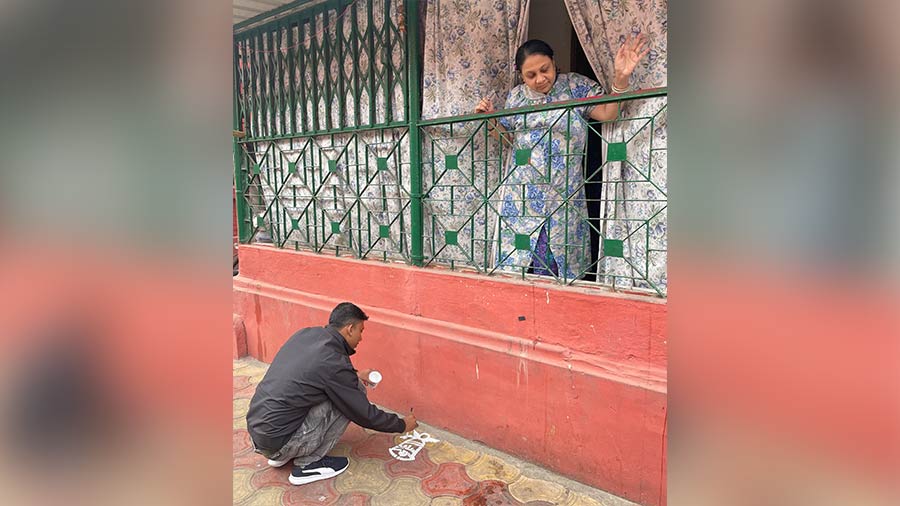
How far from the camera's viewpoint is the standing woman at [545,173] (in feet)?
10.2

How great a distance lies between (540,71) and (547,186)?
0.68 m

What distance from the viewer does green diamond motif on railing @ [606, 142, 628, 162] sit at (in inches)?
110

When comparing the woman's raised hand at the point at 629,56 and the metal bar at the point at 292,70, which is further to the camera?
the metal bar at the point at 292,70

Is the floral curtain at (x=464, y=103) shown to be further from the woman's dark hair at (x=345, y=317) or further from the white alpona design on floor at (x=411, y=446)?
the white alpona design on floor at (x=411, y=446)

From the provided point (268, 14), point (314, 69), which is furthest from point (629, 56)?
point (268, 14)

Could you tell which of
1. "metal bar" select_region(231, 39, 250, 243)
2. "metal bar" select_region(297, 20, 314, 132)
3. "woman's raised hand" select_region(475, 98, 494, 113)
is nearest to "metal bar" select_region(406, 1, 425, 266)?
"woman's raised hand" select_region(475, 98, 494, 113)

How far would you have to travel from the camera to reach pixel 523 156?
3105 millimetres

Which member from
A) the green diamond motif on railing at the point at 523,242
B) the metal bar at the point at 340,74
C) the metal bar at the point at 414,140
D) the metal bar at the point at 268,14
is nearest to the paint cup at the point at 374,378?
the metal bar at the point at 414,140

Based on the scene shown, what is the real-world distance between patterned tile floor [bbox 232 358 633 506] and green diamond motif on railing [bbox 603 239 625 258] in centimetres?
127

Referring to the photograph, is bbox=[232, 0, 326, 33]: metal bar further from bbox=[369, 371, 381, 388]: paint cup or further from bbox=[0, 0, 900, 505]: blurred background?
bbox=[0, 0, 900, 505]: blurred background

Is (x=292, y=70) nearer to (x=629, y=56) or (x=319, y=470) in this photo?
(x=629, y=56)

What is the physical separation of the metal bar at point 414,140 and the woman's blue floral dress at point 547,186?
658 millimetres
